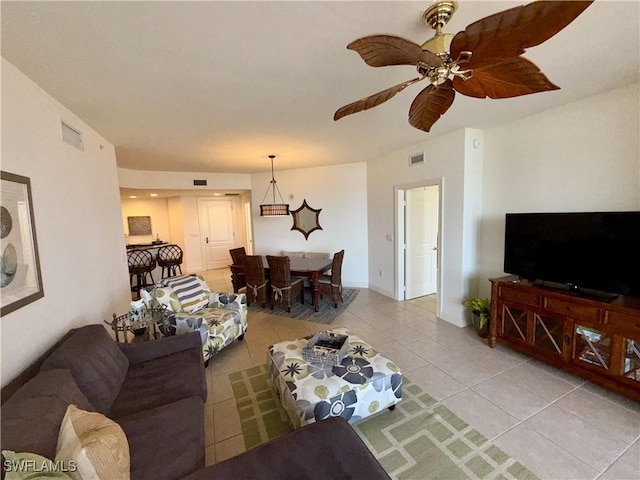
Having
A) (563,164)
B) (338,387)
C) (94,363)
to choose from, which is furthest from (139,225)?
(563,164)

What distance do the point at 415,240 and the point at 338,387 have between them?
351 centimetres

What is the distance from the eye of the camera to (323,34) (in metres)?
1.53

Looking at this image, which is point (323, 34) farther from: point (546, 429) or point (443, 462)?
point (546, 429)

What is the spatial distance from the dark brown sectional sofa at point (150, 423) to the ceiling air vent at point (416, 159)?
3.66 m

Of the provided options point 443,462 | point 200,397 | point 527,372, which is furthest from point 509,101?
point 200,397

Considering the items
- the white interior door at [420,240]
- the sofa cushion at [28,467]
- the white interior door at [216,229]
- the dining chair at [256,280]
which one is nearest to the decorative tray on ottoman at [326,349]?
the sofa cushion at [28,467]

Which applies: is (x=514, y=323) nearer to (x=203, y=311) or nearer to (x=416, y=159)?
(x=416, y=159)

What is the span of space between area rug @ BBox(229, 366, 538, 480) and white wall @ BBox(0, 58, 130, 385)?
1.51 meters

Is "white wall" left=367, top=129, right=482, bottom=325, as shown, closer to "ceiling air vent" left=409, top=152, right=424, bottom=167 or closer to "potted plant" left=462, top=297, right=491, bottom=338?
"ceiling air vent" left=409, top=152, right=424, bottom=167

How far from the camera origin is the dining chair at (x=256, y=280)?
4.41 meters

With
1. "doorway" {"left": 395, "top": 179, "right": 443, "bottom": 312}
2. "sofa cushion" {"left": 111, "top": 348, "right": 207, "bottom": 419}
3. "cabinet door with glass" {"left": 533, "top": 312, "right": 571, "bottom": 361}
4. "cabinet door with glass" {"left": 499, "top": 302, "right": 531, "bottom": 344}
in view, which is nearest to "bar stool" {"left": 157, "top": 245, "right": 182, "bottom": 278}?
"sofa cushion" {"left": 111, "top": 348, "right": 207, "bottom": 419}

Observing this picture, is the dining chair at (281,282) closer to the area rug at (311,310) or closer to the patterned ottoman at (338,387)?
the area rug at (311,310)

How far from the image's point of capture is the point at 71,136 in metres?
2.47

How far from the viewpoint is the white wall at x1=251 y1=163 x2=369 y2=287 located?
18.5 ft
